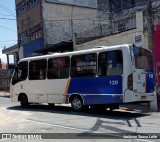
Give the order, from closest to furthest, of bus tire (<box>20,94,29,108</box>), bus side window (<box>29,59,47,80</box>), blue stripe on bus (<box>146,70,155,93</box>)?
blue stripe on bus (<box>146,70,155,93</box>) < bus side window (<box>29,59,47,80</box>) < bus tire (<box>20,94,29,108</box>)

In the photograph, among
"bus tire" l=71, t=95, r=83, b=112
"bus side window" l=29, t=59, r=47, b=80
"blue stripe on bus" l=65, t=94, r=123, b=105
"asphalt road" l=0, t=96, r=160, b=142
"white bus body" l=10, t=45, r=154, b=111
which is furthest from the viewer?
"bus side window" l=29, t=59, r=47, b=80

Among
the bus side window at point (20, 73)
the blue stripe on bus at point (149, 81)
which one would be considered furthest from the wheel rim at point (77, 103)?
the bus side window at point (20, 73)

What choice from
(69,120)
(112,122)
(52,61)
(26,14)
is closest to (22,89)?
(52,61)

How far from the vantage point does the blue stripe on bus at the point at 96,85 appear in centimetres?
1351

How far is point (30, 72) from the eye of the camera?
1780 centimetres

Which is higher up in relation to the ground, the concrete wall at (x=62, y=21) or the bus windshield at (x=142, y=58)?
the concrete wall at (x=62, y=21)

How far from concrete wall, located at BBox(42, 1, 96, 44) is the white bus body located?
1750 cm

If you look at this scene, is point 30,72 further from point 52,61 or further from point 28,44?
point 28,44

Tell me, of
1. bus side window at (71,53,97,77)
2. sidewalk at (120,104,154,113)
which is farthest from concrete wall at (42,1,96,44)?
bus side window at (71,53,97,77)

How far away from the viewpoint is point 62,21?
36219 mm

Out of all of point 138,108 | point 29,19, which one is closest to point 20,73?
point 138,108

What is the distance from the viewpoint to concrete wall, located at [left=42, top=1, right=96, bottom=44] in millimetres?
35156

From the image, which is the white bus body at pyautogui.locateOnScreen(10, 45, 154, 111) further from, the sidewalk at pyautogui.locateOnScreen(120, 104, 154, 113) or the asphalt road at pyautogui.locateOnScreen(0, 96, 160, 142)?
the sidewalk at pyautogui.locateOnScreen(120, 104, 154, 113)

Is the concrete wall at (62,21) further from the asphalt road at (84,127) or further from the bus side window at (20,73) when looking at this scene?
the asphalt road at (84,127)
